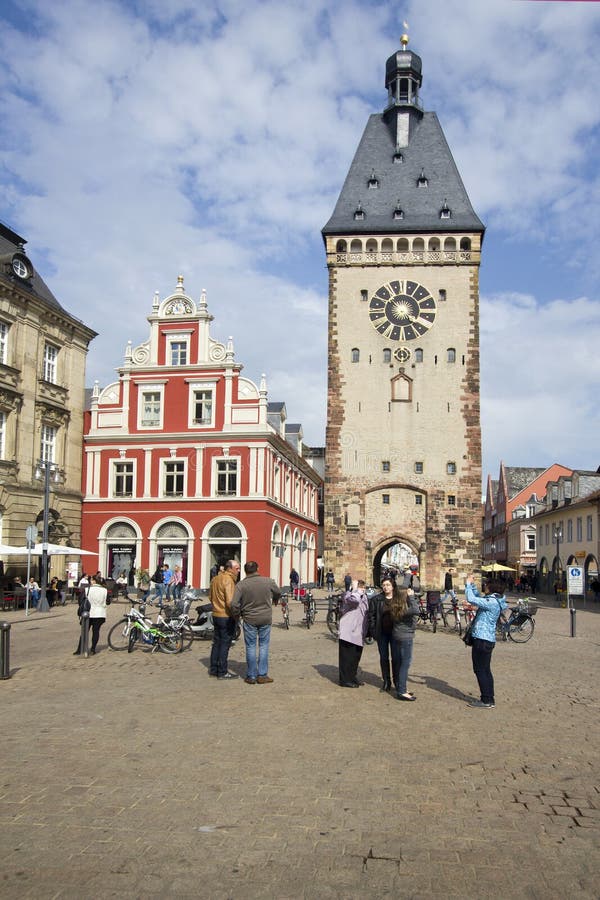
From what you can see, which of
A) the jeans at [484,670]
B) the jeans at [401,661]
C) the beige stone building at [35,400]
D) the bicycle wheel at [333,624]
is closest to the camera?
the jeans at [484,670]

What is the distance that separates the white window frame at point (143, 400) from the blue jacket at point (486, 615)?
30.9 meters

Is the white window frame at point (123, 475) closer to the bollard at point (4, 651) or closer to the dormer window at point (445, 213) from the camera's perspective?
the dormer window at point (445, 213)

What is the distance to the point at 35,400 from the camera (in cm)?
3422

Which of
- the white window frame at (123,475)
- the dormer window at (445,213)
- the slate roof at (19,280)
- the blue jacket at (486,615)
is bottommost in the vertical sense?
the blue jacket at (486,615)

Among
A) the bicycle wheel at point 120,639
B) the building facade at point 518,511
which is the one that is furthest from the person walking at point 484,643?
the building facade at point 518,511

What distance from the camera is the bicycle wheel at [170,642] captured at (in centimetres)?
1546

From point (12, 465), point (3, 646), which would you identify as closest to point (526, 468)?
point (12, 465)

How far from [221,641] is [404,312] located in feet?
111

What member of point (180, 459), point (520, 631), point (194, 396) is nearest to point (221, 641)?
point (520, 631)

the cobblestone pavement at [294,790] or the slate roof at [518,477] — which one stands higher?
the slate roof at [518,477]

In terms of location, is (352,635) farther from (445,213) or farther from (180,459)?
(445,213)

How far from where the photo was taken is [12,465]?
32.0 metres

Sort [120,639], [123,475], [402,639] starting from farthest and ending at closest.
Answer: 1. [123,475]
2. [120,639]
3. [402,639]

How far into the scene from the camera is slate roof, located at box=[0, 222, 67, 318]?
33.2m
